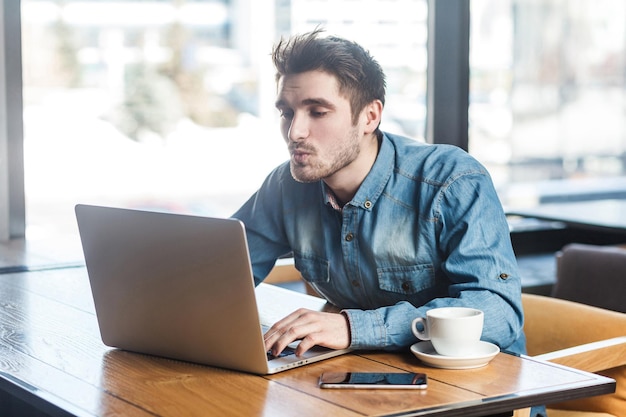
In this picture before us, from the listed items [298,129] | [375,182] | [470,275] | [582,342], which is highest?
[298,129]

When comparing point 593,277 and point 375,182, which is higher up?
point 375,182

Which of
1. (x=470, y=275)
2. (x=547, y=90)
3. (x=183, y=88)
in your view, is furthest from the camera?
(x=547, y=90)

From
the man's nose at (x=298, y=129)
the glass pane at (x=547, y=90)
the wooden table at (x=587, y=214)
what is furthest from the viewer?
the glass pane at (x=547, y=90)

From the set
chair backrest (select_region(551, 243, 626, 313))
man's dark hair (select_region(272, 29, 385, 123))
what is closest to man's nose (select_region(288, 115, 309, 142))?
man's dark hair (select_region(272, 29, 385, 123))

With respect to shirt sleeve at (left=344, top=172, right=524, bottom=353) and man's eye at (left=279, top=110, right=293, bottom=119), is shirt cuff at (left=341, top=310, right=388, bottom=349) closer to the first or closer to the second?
shirt sleeve at (left=344, top=172, right=524, bottom=353)

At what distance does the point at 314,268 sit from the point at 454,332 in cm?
60

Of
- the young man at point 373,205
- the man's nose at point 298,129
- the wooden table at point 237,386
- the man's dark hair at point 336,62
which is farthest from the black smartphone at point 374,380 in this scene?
the man's dark hair at point 336,62

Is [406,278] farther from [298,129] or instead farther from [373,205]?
[298,129]

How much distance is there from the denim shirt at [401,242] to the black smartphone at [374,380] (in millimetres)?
138

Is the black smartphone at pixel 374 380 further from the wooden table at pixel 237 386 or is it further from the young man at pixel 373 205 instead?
the young man at pixel 373 205

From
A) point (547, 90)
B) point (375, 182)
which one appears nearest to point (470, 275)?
point (375, 182)

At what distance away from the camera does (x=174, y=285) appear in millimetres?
1587

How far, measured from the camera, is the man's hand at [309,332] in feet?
5.23

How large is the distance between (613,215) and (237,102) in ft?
4.73
